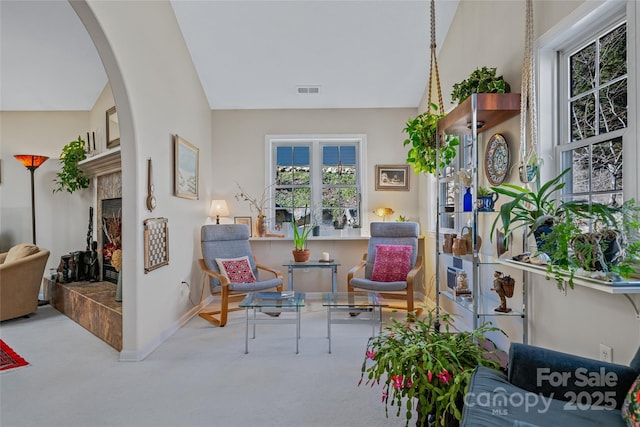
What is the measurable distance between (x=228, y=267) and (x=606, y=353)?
333 cm

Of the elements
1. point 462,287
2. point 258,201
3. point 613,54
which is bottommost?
point 462,287

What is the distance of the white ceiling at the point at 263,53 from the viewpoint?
3734mm

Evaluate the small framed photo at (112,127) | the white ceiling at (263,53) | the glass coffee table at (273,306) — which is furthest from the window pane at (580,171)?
the small framed photo at (112,127)

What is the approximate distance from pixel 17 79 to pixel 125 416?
4.53 m

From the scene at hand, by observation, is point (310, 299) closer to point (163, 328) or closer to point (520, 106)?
point (163, 328)

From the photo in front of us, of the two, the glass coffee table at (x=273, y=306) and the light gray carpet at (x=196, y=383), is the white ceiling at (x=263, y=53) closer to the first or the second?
the glass coffee table at (x=273, y=306)

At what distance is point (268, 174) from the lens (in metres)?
5.12

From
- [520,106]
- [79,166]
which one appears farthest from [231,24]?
[520,106]

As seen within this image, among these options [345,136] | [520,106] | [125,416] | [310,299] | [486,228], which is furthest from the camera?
[345,136]

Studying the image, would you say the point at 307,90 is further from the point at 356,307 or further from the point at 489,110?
the point at 356,307

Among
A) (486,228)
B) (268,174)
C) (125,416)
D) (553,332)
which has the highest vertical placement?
(268,174)

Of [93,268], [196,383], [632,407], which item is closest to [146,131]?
[196,383]

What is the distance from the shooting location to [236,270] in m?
4.15

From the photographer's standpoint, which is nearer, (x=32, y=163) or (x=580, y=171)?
(x=580, y=171)
